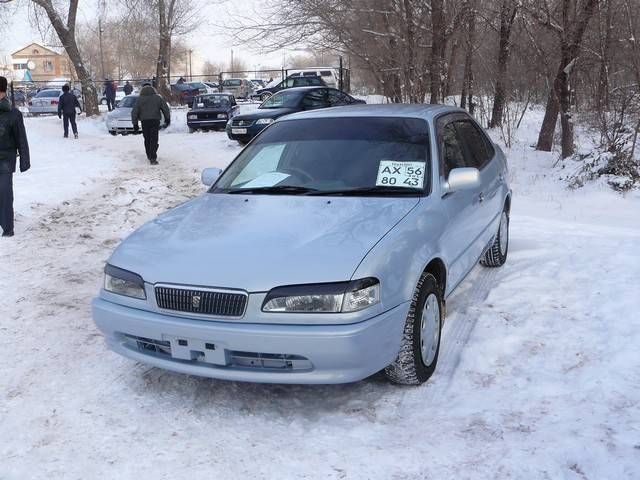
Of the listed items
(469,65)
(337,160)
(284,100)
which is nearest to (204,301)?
(337,160)

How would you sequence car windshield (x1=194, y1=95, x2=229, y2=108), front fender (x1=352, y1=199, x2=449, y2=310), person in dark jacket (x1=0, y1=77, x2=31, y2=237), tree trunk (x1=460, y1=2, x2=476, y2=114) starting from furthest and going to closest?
car windshield (x1=194, y1=95, x2=229, y2=108), tree trunk (x1=460, y1=2, x2=476, y2=114), person in dark jacket (x1=0, y1=77, x2=31, y2=237), front fender (x1=352, y1=199, x2=449, y2=310)

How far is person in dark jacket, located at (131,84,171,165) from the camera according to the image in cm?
1417

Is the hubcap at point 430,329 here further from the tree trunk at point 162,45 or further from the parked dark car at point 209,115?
the tree trunk at point 162,45

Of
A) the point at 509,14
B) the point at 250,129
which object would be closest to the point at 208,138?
the point at 250,129

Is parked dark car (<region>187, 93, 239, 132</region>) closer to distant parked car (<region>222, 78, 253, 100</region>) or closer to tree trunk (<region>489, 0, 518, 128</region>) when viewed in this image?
tree trunk (<region>489, 0, 518, 128</region>)

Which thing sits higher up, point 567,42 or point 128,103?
point 567,42

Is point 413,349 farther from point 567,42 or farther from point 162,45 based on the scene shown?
point 162,45

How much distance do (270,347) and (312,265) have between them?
0.46 m

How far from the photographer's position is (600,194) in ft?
30.2

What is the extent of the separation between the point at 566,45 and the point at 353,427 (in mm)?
10701

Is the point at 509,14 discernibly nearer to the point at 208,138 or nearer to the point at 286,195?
the point at 208,138

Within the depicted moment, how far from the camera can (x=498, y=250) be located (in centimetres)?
601

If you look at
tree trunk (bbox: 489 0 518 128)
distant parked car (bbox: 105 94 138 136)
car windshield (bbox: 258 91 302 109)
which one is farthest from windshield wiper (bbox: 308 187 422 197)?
distant parked car (bbox: 105 94 138 136)

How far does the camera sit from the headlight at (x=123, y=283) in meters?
3.47
